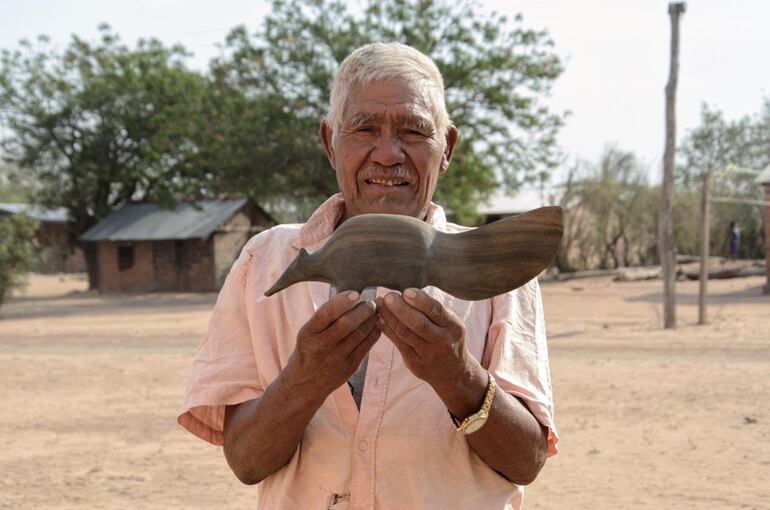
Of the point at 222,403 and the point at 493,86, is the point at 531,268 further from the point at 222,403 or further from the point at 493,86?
the point at 493,86

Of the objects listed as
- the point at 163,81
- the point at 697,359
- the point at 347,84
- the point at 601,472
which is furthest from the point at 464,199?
the point at 347,84

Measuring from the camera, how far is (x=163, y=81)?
35.4m

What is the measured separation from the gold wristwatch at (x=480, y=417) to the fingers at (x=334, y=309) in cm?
42

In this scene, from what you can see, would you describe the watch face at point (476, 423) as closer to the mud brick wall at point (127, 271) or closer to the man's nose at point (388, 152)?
the man's nose at point (388, 152)

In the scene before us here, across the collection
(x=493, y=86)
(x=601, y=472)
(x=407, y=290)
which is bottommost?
(x=601, y=472)

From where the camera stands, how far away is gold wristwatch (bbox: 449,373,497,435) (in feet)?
6.68

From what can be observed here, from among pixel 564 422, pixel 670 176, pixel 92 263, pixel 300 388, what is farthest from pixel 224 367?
pixel 92 263

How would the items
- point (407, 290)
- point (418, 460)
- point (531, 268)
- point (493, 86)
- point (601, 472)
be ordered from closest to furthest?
point (407, 290) → point (531, 268) → point (418, 460) → point (601, 472) → point (493, 86)

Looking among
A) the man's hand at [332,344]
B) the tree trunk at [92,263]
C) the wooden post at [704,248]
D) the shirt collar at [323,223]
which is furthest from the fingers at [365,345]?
the tree trunk at [92,263]

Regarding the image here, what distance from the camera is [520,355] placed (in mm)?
2217

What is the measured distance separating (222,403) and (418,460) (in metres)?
0.49

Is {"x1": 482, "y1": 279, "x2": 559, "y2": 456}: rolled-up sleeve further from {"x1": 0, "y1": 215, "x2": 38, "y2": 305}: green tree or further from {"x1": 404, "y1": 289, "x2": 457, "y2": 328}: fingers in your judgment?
{"x1": 0, "y1": 215, "x2": 38, "y2": 305}: green tree

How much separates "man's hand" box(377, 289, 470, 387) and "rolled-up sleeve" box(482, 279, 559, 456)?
0.29m

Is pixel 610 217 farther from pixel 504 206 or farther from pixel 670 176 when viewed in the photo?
pixel 670 176
